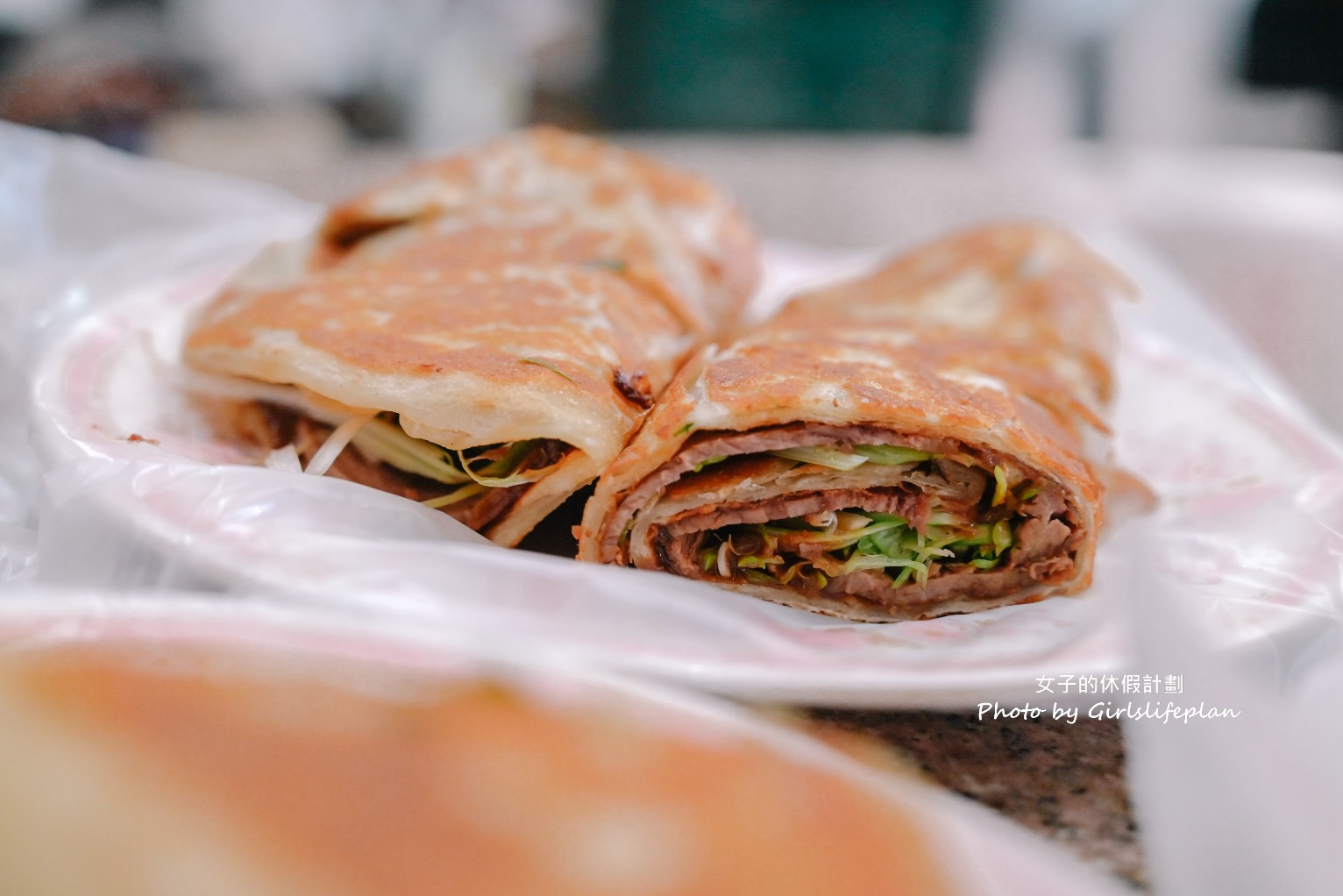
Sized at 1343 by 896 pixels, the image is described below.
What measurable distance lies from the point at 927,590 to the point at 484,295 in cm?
95

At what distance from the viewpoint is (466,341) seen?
172cm

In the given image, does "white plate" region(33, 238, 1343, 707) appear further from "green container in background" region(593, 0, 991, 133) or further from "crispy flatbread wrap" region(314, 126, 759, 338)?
"green container in background" region(593, 0, 991, 133)

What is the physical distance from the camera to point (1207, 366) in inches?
94.1

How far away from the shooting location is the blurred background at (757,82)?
471 cm

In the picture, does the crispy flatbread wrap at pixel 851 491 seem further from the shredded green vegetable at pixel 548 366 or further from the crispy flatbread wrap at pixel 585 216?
the crispy flatbread wrap at pixel 585 216

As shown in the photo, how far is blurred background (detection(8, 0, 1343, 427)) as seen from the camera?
4715 millimetres

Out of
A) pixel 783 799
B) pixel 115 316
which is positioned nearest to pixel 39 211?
pixel 115 316

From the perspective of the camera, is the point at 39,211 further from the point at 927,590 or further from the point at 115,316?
the point at 927,590

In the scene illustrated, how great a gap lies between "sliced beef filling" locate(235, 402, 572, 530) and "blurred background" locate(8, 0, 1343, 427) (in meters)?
2.91

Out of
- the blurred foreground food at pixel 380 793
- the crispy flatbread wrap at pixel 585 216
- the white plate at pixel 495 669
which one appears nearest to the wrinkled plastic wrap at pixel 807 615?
the white plate at pixel 495 669

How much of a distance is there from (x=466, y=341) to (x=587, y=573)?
573 mm

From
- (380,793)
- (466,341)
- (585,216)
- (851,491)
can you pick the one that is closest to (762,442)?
(851,491)

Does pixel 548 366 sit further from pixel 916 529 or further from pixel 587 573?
pixel 916 529

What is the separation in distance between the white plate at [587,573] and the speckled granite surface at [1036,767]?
2.3 inches
